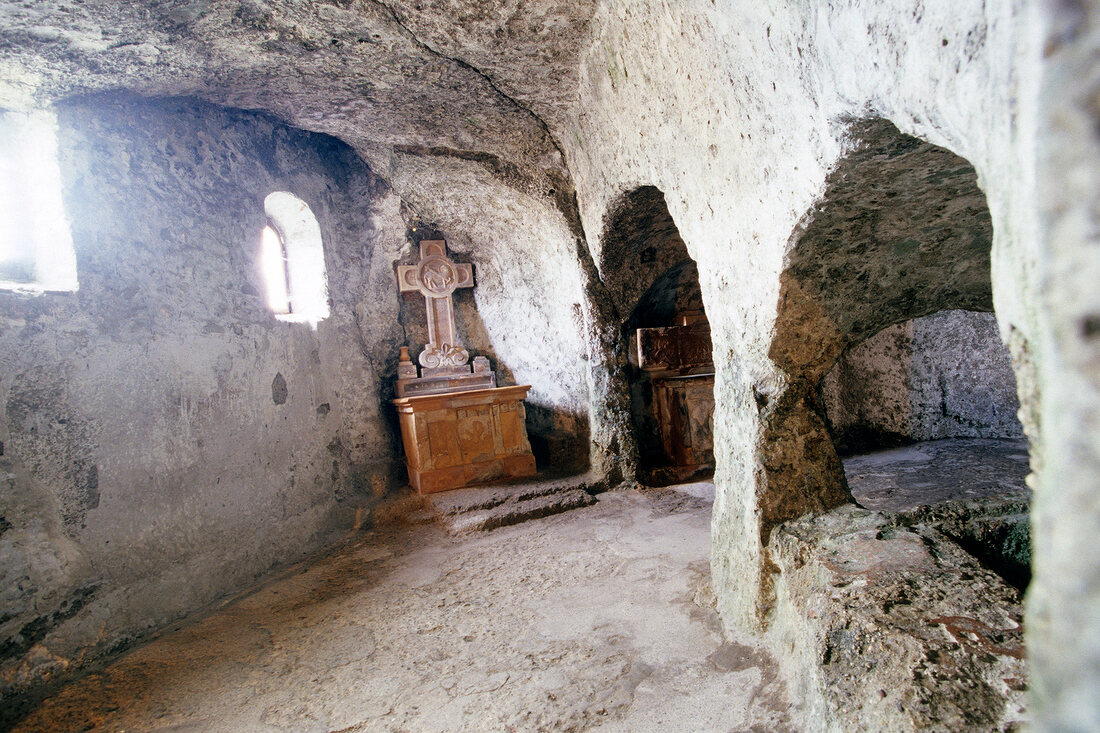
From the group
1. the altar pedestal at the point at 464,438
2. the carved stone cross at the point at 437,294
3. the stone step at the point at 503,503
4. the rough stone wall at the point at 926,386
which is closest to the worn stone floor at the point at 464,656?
the stone step at the point at 503,503

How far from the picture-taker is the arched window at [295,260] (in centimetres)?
458

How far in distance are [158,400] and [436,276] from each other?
2956 millimetres

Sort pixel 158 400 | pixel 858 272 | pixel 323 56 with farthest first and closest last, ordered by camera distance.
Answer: pixel 323 56 < pixel 158 400 < pixel 858 272

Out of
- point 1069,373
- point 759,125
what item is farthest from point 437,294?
point 1069,373

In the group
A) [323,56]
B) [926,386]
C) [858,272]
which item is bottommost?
[926,386]

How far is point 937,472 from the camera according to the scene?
4.45m

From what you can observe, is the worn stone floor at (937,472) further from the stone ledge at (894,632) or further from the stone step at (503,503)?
the stone step at (503,503)

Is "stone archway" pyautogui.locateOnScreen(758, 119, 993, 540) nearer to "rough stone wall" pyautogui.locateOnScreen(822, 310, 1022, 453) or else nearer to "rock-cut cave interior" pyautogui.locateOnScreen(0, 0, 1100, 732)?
"rock-cut cave interior" pyautogui.locateOnScreen(0, 0, 1100, 732)

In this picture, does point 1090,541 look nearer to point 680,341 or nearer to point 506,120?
point 506,120

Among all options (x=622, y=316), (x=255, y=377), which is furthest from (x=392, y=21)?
(x=622, y=316)

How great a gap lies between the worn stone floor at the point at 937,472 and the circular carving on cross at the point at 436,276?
382cm

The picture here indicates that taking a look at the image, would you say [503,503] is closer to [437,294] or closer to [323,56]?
[437,294]

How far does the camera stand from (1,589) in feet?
8.01

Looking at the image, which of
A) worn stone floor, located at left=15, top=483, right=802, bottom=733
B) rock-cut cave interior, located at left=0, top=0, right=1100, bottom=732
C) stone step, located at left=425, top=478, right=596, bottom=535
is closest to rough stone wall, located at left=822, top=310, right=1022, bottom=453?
rock-cut cave interior, located at left=0, top=0, right=1100, bottom=732
